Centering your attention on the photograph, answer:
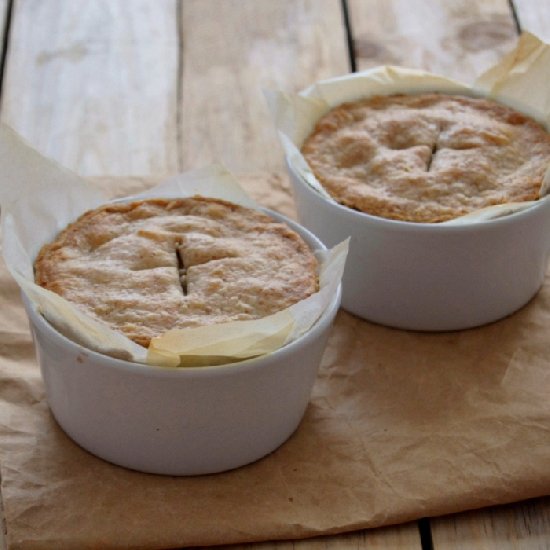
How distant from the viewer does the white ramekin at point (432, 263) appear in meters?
1.56

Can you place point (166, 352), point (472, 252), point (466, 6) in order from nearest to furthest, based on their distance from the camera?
point (166, 352)
point (472, 252)
point (466, 6)

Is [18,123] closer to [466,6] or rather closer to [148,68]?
[148,68]

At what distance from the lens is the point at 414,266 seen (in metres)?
1.59

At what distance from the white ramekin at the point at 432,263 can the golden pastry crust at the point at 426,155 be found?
34 millimetres

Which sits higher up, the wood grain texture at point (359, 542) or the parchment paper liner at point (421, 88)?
the parchment paper liner at point (421, 88)

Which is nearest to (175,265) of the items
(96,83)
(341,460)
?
(341,460)

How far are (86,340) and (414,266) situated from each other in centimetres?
49

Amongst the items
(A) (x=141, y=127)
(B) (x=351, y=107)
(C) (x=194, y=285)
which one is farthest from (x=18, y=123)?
(C) (x=194, y=285)

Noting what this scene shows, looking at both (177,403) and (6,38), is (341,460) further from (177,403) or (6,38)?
(6,38)

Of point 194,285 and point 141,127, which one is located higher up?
point 194,285

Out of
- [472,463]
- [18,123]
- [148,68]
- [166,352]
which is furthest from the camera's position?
[148,68]

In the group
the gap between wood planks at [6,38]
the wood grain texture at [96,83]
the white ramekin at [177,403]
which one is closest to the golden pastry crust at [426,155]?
the white ramekin at [177,403]

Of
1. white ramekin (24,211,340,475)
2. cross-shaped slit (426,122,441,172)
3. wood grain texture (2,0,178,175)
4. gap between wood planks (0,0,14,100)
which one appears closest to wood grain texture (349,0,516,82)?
wood grain texture (2,0,178,175)

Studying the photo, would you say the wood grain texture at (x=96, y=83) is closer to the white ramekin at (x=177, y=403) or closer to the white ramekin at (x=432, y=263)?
the white ramekin at (x=432, y=263)
